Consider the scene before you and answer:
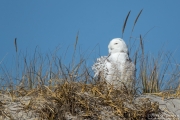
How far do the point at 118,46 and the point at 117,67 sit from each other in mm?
206

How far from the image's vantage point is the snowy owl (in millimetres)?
3680

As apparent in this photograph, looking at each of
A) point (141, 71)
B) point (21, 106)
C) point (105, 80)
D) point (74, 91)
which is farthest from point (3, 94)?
point (141, 71)

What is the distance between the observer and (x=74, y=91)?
122 inches

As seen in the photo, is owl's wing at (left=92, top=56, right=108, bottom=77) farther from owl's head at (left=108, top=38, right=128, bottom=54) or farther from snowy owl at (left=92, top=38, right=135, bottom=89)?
owl's head at (left=108, top=38, right=128, bottom=54)

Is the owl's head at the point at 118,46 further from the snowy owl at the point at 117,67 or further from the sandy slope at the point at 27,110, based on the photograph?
the sandy slope at the point at 27,110

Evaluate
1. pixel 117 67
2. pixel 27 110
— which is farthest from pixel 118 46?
pixel 27 110

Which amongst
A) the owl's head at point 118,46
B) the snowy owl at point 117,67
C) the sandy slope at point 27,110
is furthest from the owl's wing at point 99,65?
the sandy slope at point 27,110

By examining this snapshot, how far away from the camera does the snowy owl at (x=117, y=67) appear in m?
3.68

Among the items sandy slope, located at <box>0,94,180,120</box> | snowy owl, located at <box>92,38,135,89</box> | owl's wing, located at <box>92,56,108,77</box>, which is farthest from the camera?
owl's wing, located at <box>92,56,108,77</box>

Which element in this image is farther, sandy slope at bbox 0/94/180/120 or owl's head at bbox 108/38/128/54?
owl's head at bbox 108/38/128/54

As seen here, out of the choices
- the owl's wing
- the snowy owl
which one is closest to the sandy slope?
the snowy owl

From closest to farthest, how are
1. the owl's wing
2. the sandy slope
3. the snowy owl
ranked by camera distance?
the sandy slope, the snowy owl, the owl's wing

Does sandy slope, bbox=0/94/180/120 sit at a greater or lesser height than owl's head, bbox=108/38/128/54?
lesser

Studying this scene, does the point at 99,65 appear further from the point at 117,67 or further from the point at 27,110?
the point at 27,110
